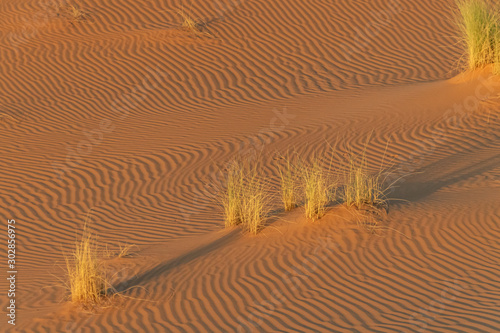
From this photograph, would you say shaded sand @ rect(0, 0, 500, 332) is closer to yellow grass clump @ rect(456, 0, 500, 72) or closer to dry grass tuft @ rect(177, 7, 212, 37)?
dry grass tuft @ rect(177, 7, 212, 37)

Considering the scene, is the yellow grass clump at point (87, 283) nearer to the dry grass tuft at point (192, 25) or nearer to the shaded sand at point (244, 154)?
the shaded sand at point (244, 154)

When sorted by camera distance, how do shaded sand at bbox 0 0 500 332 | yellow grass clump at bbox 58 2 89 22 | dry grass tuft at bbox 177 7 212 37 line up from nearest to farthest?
shaded sand at bbox 0 0 500 332 < dry grass tuft at bbox 177 7 212 37 < yellow grass clump at bbox 58 2 89 22

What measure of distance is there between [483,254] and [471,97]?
555 centimetres

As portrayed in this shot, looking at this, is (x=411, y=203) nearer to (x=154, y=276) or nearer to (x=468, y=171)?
(x=468, y=171)

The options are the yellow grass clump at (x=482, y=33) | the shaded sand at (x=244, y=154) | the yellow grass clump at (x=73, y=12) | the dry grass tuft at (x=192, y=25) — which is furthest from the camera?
the yellow grass clump at (x=73, y=12)

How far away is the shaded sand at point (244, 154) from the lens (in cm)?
600

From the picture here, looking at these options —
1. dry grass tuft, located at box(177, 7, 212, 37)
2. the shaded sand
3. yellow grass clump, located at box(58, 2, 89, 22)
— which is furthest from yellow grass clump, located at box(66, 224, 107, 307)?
yellow grass clump, located at box(58, 2, 89, 22)

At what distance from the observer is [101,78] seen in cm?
1400

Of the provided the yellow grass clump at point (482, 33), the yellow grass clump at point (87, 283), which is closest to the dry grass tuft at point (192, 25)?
the yellow grass clump at point (482, 33)

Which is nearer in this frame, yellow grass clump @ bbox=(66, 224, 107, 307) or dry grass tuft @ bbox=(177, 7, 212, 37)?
yellow grass clump @ bbox=(66, 224, 107, 307)

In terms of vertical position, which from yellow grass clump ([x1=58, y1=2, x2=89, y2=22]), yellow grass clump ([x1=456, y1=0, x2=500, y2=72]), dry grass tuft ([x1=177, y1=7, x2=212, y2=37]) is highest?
yellow grass clump ([x1=58, y1=2, x2=89, y2=22])

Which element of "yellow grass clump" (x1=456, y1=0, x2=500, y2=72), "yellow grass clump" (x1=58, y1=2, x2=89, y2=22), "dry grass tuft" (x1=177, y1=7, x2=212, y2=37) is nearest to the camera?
"yellow grass clump" (x1=456, y1=0, x2=500, y2=72)

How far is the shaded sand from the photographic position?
6.00 metres

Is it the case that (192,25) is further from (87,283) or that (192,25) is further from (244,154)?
(87,283)
